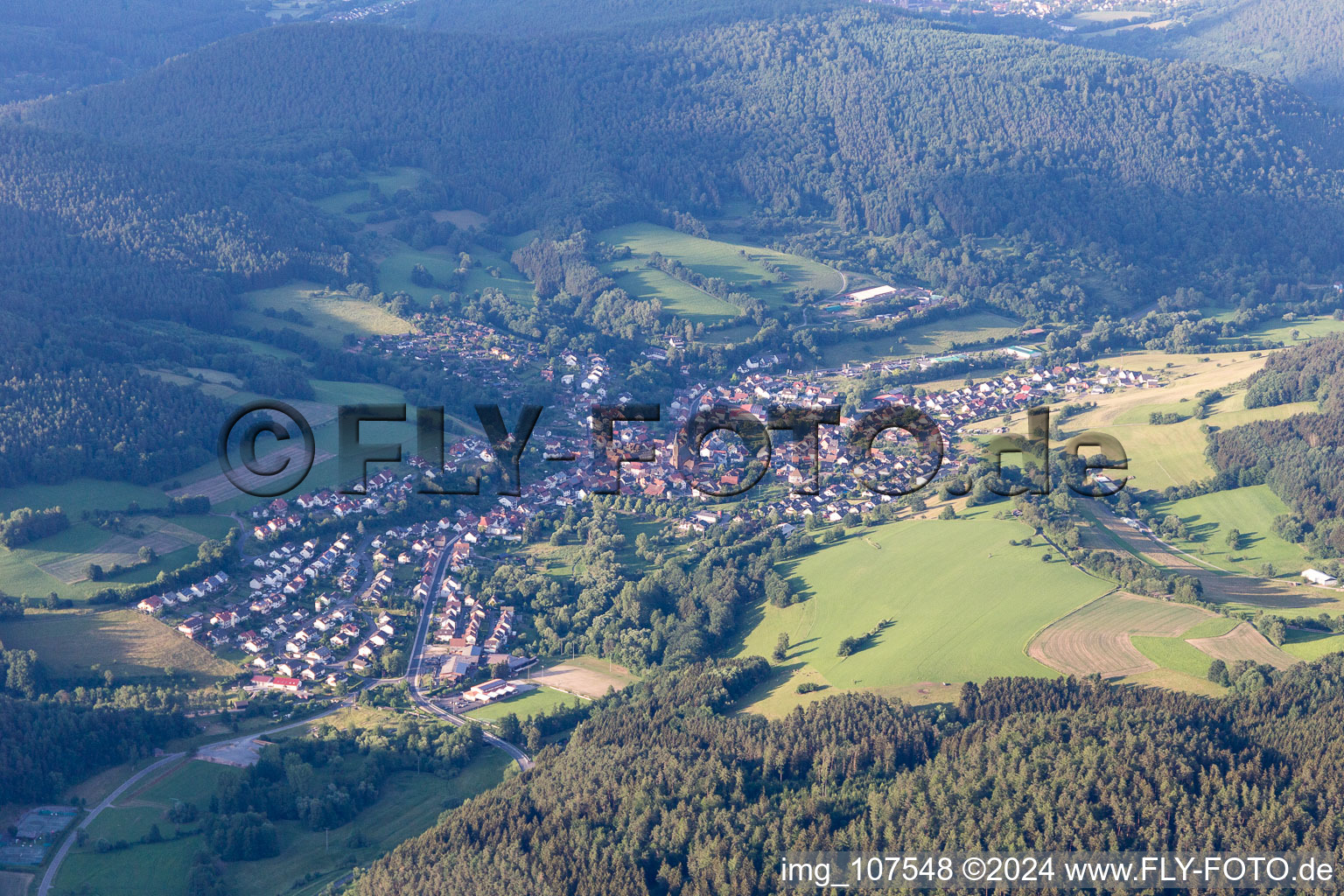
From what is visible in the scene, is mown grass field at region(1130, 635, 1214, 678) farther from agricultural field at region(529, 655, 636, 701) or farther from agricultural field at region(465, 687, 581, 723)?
agricultural field at region(465, 687, 581, 723)

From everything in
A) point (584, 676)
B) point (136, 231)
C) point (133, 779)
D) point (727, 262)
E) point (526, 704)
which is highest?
point (136, 231)

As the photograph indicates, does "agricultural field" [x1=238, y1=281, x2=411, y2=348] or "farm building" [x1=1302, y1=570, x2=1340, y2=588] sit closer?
"farm building" [x1=1302, y1=570, x2=1340, y2=588]

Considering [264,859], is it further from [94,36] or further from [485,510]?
[94,36]

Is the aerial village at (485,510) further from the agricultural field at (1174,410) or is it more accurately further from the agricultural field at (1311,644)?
the agricultural field at (1311,644)

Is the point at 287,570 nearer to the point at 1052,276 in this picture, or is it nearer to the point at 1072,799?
the point at 1072,799

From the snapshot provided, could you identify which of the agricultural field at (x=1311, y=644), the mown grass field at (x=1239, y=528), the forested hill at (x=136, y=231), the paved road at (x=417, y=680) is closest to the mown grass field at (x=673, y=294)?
the forested hill at (x=136, y=231)

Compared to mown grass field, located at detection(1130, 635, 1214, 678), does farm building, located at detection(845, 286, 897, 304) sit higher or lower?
higher

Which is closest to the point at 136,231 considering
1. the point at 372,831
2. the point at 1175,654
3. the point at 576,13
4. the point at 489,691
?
the point at 489,691

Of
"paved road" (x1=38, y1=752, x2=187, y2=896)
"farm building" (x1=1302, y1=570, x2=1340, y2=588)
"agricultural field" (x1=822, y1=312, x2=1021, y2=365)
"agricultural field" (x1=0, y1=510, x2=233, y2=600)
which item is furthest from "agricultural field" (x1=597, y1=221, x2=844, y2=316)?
"paved road" (x1=38, y1=752, x2=187, y2=896)
